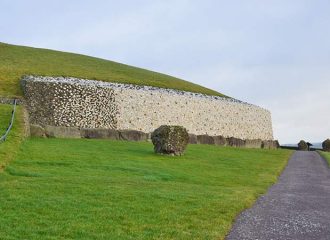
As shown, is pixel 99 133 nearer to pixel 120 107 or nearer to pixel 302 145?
pixel 120 107

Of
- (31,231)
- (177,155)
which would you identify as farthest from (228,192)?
(177,155)

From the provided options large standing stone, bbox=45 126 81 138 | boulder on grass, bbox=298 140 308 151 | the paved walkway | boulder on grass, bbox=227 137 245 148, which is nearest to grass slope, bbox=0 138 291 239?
the paved walkway

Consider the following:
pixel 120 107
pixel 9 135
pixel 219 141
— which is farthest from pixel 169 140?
pixel 219 141

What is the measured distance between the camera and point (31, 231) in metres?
10.2

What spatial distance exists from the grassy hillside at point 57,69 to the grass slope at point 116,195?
22339mm

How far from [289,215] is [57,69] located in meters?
44.1

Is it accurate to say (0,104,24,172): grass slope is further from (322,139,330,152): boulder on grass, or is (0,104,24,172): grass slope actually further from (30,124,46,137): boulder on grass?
(322,139,330,152): boulder on grass

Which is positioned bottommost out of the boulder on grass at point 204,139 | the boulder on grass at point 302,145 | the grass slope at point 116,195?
the grass slope at point 116,195

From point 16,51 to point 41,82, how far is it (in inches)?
968

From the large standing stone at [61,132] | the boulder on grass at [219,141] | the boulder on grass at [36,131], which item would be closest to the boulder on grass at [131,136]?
the large standing stone at [61,132]

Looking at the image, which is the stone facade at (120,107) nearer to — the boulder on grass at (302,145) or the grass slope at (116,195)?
the boulder on grass at (302,145)

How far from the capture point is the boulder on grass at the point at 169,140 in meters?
29.0

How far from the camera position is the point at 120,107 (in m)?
44.8

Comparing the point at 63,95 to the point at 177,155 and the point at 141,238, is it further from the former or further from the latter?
the point at 141,238
